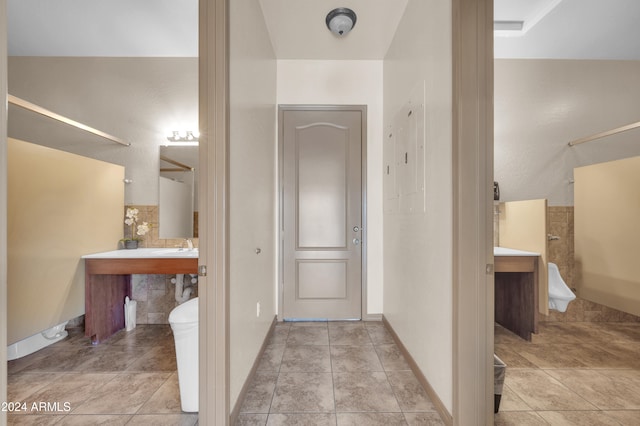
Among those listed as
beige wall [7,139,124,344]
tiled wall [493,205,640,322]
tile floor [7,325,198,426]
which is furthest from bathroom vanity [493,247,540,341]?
beige wall [7,139,124,344]

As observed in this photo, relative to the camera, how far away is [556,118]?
294cm

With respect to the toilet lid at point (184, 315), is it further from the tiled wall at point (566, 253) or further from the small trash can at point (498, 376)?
the tiled wall at point (566, 253)

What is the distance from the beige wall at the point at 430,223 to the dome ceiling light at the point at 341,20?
1.41 ft

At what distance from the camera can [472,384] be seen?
133cm

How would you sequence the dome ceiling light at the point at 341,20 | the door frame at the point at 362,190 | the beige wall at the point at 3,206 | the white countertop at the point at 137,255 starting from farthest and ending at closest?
the door frame at the point at 362,190
the white countertop at the point at 137,255
the dome ceiling light at the point at 341,20
the beige wall at the point at 3,206

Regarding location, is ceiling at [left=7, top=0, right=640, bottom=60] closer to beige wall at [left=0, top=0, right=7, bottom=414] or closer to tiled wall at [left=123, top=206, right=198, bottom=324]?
tiled wall at [left=123, top=206, right=198, bottom=324]

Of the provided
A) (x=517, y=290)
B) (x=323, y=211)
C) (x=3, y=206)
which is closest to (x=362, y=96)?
(x=323, y=211)

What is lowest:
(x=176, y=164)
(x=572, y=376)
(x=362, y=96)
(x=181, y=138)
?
(x=572, y=376)

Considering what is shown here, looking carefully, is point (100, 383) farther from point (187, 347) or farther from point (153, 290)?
point (153, 290)

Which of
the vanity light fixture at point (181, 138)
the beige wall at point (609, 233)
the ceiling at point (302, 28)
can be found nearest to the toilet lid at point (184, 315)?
the vanity light fixture at point (181, 138)

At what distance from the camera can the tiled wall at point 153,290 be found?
9.39 ft

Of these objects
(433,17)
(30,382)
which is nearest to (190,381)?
(30,382)

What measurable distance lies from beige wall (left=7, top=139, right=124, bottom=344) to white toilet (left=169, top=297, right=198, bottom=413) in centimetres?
148

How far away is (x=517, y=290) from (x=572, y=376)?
2.58 feet
